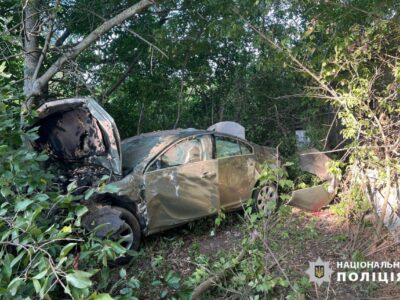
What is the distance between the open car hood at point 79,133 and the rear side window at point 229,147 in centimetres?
Answer: 167

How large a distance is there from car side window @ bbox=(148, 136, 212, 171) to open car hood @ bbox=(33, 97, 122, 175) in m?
0.59

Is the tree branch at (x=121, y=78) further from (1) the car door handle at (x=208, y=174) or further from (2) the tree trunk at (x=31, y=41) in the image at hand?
(1) the car door handle at (x=208, y=174)

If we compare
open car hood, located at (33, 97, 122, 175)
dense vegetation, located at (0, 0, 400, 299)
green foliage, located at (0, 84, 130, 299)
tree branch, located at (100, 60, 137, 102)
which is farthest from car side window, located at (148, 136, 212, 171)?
tree branch, located at (100, 60, 137, 102)

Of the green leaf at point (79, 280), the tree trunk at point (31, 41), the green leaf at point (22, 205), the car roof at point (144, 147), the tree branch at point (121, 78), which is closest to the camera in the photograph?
the green leaf at point (79, 280)

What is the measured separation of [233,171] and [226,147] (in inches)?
15.0

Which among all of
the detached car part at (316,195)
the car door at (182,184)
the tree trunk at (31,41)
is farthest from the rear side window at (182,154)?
the tree trunk at (31,41)

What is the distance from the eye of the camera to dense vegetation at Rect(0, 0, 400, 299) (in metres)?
2.78

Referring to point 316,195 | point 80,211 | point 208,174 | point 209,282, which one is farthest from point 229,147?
point 80,211

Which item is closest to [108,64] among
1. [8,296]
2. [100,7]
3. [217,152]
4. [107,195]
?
[100,7]

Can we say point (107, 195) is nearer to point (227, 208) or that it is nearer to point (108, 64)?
point (227, 208)

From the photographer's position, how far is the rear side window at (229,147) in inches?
247

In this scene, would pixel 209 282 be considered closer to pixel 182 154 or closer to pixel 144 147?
pixel 182 154

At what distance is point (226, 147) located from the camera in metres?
6.40

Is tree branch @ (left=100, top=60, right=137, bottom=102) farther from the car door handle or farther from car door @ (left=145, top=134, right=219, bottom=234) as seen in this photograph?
the car door handle
